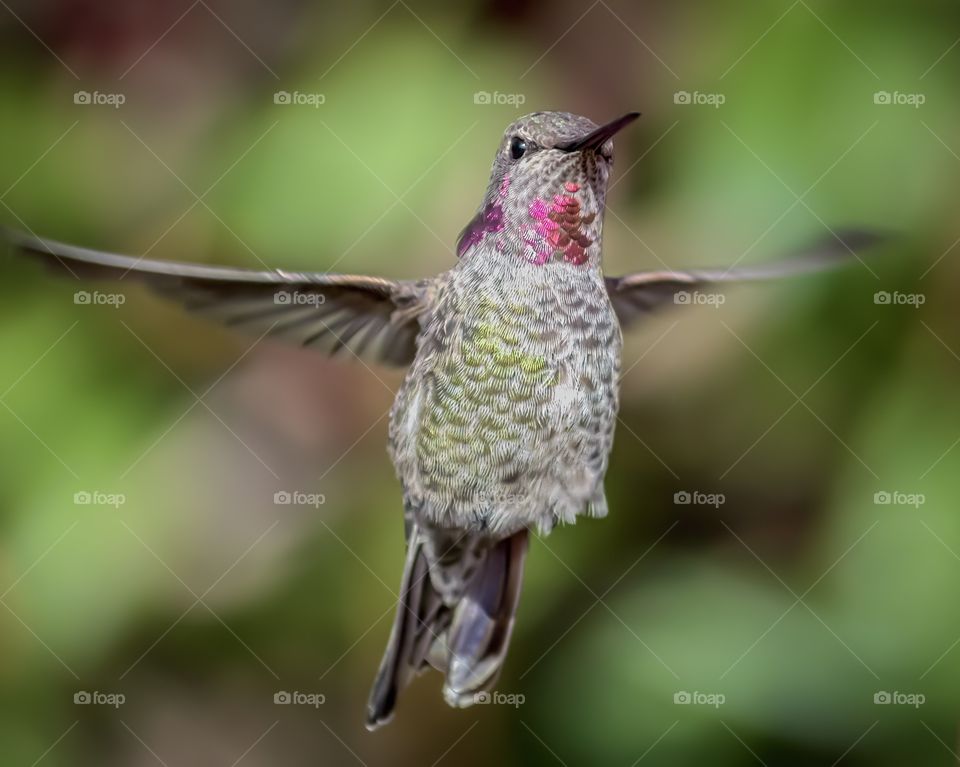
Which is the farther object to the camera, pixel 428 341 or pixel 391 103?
pixel 391 103

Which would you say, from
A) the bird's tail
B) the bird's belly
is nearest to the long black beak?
the bird's belly

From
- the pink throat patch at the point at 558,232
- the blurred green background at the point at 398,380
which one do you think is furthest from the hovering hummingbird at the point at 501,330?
the blurred green background at the point at 398,380

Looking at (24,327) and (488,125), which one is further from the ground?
(488,125)

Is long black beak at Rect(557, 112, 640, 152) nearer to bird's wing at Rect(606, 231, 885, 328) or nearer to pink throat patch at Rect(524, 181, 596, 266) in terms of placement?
pink throat patch at Rect(524, 181, 596, 266)

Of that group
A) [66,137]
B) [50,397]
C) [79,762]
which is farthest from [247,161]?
[79,762]

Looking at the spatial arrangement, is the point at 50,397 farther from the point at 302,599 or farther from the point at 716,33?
the point at 716,33

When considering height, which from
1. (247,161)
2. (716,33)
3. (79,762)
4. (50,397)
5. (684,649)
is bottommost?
(79,762)

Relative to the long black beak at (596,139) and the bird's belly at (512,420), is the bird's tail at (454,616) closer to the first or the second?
the bird's belly at (512,420)
